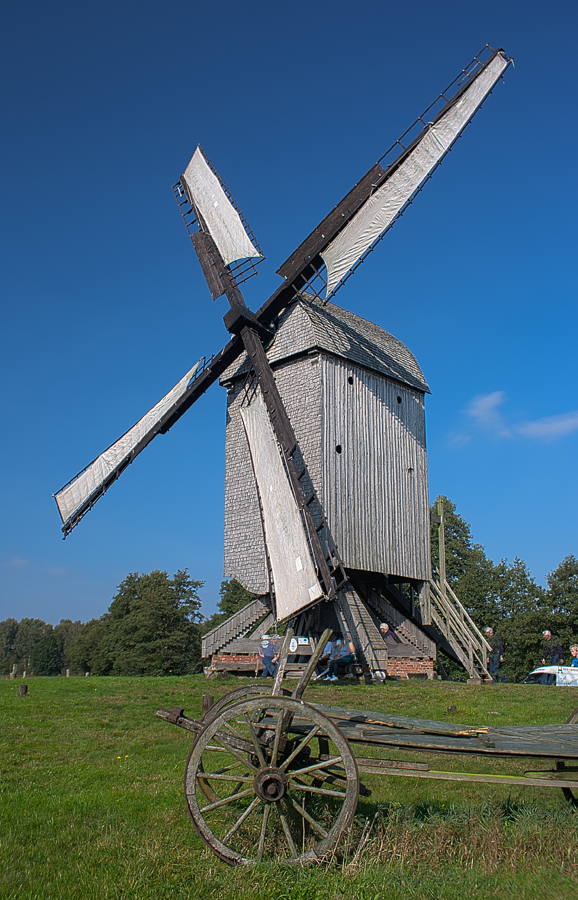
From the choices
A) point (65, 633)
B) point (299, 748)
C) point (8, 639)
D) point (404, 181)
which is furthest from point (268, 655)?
point (8, 639)

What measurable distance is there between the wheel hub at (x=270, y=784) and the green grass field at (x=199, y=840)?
1.39 ft

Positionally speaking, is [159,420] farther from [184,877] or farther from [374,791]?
[184,877]

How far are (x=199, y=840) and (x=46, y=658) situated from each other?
312ft

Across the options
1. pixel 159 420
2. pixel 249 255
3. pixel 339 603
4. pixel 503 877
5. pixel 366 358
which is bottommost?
pixel 503 877

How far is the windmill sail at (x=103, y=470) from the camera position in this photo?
20.1 meters

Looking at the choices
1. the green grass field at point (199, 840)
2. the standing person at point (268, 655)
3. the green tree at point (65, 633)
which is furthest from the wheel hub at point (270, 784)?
the green tree at point (65, 633)

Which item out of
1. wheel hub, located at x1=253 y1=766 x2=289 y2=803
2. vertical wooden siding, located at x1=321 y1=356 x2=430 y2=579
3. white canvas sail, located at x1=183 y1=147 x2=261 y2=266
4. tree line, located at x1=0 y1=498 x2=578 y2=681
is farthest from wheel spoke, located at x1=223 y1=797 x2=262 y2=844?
tree line, located at x1=0 y1=498 x2=578 y2=681

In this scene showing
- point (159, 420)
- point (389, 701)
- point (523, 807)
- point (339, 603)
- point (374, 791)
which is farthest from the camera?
point (159, 420)

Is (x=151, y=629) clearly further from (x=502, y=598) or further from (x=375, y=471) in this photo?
(x=375, y=471)

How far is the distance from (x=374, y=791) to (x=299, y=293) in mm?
15024

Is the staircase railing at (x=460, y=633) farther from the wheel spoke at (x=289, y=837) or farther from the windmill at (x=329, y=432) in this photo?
the wheel spoke at (x=289, y=837)

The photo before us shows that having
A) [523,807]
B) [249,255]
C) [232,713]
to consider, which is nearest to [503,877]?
[523,807]

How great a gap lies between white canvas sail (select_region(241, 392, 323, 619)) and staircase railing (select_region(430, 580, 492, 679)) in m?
6.18

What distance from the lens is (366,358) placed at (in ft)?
66.3
